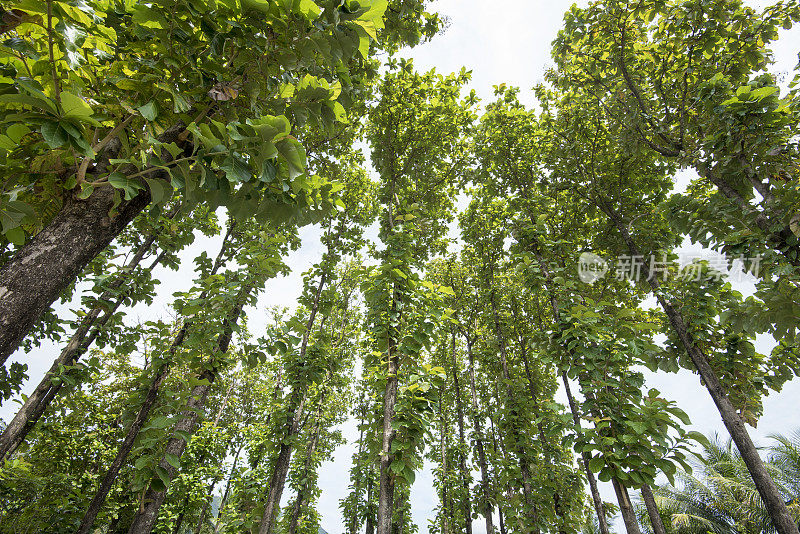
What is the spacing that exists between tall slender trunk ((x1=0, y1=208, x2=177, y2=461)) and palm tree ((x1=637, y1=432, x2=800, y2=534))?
21.7 metres

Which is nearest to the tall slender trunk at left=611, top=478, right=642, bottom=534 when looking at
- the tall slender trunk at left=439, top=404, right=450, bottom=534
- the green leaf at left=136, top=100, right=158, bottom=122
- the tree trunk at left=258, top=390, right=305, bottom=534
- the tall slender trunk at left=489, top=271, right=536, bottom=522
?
the tall slender trunk at left=489, top=271, right=536, bottom=522

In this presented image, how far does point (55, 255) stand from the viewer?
5.41 ft

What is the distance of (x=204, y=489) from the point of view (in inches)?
502

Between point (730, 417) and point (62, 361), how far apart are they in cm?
1274

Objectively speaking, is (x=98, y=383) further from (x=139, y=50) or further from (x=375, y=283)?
(x=139, y=50)

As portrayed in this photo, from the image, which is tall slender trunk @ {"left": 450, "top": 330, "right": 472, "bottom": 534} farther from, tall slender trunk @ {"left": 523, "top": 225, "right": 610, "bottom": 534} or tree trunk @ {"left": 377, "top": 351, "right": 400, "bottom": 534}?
tree trunk @ {"left": 377, "top": 351, "right": 400, "bottom": 534}

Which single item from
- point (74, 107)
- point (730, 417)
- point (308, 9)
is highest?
point (308, 9)

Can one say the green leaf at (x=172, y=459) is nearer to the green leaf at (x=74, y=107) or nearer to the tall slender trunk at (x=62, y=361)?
the green leaf at (x=74, y=107)

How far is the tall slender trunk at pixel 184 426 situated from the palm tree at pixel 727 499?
63.5 ft

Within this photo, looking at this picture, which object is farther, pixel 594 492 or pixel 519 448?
pixel 519 448

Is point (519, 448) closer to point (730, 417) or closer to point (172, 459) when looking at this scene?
point (730, 417)

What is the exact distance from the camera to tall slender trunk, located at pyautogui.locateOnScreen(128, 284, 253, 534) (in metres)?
5.25

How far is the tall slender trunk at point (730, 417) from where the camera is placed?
5281 mm

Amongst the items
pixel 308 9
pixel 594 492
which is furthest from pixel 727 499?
pixel 308 9
